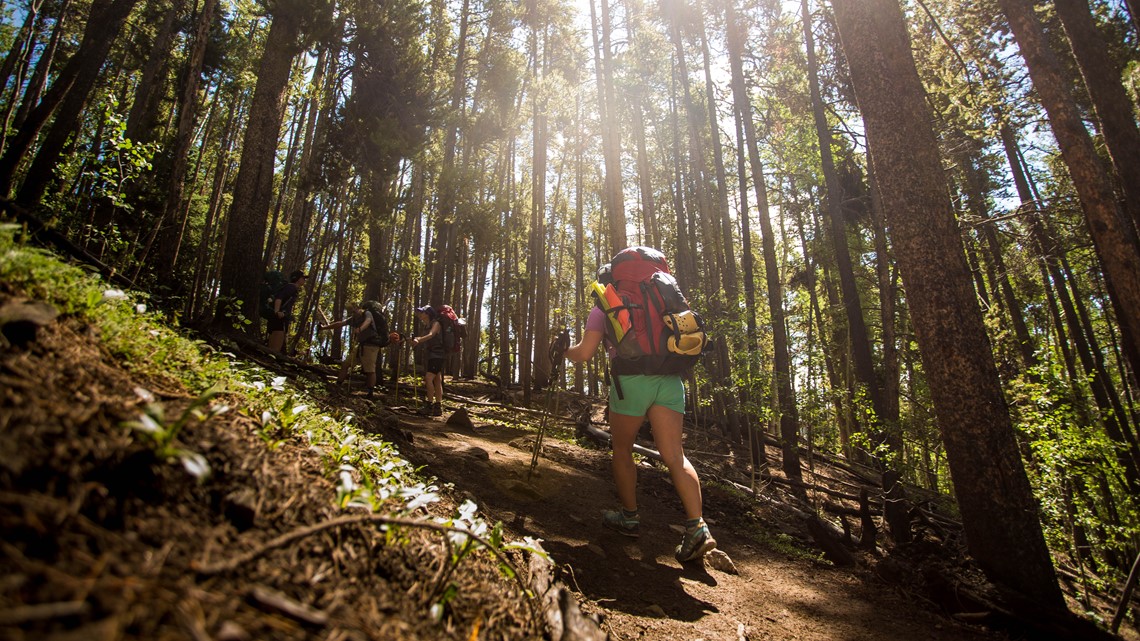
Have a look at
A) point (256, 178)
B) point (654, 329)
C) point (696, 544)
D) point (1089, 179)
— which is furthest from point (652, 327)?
point (256, 178)

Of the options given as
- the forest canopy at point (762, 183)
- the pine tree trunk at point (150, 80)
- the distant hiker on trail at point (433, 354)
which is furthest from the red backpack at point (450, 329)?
the pine tree trunk at point (150, 80)

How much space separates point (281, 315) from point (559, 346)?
5.73 meters

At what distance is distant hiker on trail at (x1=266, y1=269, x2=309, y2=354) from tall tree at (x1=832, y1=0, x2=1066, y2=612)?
832cm

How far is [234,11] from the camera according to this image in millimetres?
16266

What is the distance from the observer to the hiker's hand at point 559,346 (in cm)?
447

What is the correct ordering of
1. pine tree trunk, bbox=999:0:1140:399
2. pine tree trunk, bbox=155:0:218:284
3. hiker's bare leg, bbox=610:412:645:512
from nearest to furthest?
1. hiker's bare leg, bbox=610:412:645:512
2. pine tree trunk, bbox=999:0:1140:399
3. pine tree trunk, bbox=155:0:218:284

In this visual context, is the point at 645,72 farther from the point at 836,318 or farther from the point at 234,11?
the point at 234,11

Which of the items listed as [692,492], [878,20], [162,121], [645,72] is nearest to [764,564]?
[692,492]

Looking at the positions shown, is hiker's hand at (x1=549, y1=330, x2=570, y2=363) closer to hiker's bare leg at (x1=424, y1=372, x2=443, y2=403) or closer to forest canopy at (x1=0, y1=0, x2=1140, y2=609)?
forest canopy at (x1=0, y1=0, x2=1140, y2=609)

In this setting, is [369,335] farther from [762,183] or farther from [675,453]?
[762,183]

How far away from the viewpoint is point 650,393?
378cm

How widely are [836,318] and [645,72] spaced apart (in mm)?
10181

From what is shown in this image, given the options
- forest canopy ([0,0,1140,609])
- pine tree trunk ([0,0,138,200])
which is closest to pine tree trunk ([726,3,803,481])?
forest canopy ([0,0,1140,609])

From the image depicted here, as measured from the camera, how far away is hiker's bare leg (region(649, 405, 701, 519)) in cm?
365
